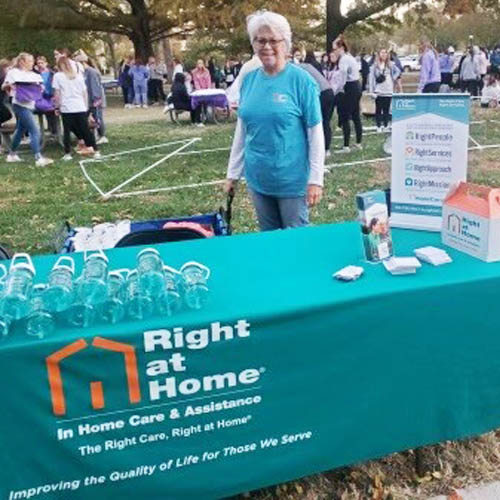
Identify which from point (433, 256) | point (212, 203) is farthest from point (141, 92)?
point (433, 256)

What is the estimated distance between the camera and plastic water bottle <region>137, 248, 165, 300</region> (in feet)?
5.79

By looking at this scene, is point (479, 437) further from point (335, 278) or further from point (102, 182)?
point (102, 182)

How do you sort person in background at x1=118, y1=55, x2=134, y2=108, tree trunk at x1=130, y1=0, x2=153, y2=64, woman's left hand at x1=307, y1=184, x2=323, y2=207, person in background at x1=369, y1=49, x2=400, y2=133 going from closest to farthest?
woman's left hand at x1=307, y1=184, x2=323, y2=207 → person in background at x1=369, y1=49, x2=400, y2=133 → person in background at x1=118, y1=55, x2=134, y2=108 → tree trunk at x1=130, y1=0, x2=153, y2=64

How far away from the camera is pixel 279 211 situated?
3.12m

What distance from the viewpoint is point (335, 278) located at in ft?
6.51

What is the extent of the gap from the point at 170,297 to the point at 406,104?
3.95 ft

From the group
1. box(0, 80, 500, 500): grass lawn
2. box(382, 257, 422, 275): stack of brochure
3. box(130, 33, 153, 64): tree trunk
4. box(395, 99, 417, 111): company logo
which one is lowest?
box(0, 80, 500, 500): grass lawn

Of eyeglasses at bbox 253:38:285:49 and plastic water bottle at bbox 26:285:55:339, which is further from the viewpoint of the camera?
eyeglasses at bbox 253:38:285:49

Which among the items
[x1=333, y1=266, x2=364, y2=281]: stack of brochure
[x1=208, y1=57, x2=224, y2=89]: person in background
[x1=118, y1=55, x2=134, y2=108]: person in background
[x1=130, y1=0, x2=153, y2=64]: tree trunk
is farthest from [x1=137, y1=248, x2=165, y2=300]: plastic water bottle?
[x1=130, y1=0, x2=153, y2=64]: tree trunk

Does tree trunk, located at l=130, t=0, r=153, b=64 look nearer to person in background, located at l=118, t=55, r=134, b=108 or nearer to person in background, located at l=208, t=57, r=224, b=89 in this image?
person in background, located at l=208, t=57, r=224, b=89

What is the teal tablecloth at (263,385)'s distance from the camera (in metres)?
1.71

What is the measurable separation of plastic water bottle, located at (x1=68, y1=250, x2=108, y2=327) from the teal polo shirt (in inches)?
49.3

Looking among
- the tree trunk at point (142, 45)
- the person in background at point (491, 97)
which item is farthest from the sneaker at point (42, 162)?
the tree trunk at point (142, 45)

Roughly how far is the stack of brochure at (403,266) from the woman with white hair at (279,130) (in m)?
0.95
